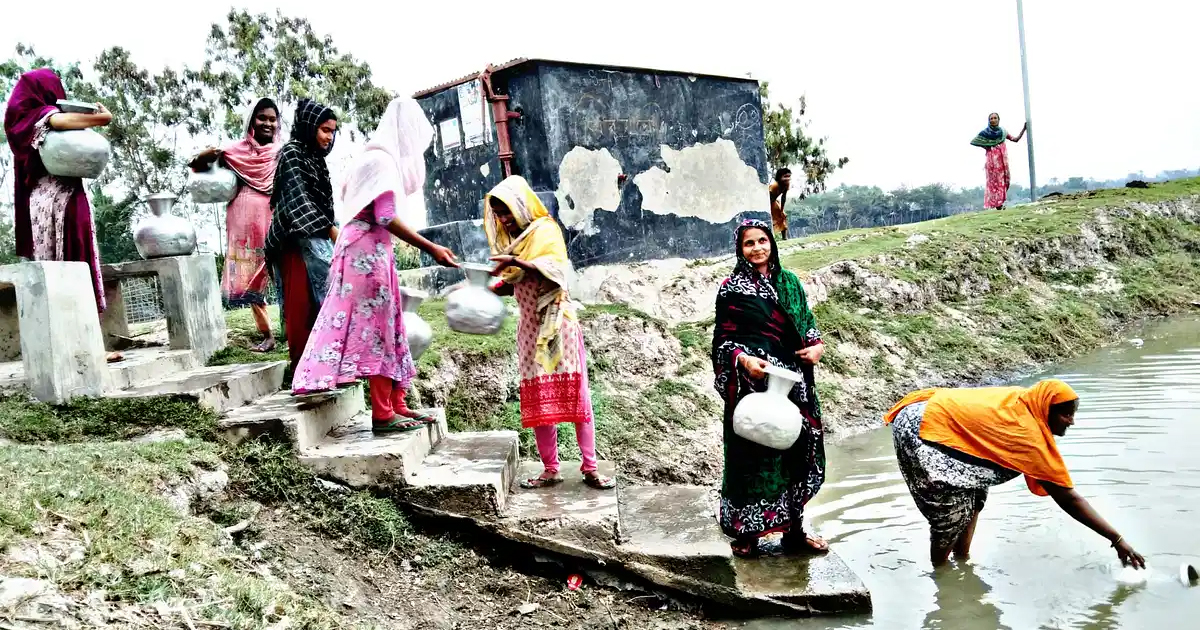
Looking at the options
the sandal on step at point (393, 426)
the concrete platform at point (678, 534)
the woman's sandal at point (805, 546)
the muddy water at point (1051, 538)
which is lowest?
the muddy water at point (1051, 538)

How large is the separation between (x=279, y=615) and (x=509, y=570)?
144 cm

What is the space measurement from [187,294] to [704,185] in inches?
313

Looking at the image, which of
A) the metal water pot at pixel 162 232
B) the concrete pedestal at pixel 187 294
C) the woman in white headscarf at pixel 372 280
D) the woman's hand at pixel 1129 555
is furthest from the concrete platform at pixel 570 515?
the metal water pot at pixel 162 232

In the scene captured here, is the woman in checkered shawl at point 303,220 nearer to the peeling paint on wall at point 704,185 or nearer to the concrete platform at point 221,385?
the concrete platform at point 221,385

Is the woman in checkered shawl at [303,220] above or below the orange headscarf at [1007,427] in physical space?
above

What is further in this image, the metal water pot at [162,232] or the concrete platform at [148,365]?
the metal water pot at [162,232]

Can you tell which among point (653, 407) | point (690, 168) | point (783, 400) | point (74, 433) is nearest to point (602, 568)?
point (783, 400)

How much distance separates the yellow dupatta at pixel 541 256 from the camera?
15.4 ft

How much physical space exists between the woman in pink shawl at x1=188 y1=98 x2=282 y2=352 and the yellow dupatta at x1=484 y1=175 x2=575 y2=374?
2637mm

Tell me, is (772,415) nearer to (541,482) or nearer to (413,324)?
(541,482)

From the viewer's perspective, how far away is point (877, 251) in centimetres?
1284

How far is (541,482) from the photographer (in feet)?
16.4

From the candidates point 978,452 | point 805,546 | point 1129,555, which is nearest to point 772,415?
point 805,546

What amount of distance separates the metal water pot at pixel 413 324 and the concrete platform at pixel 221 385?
3.48 feet
